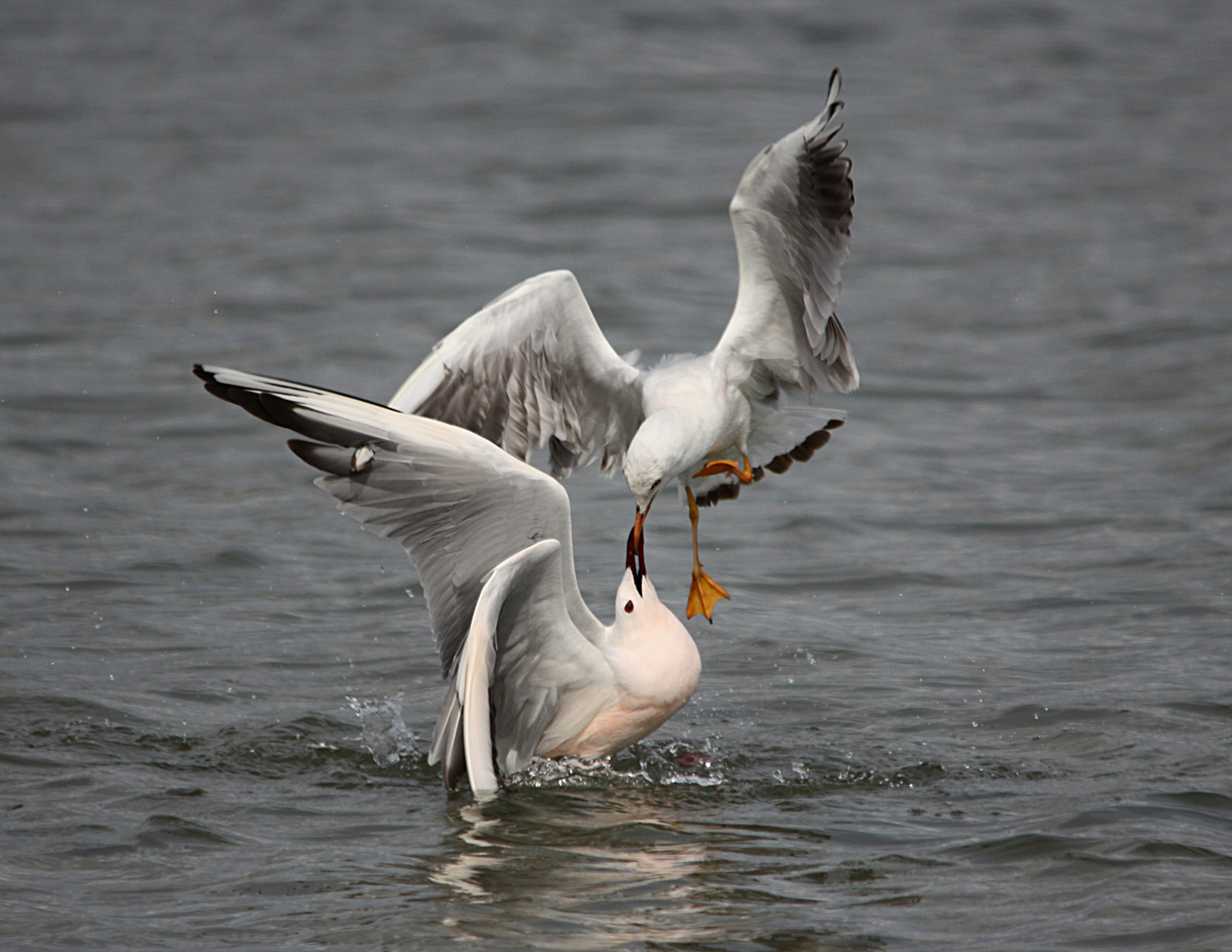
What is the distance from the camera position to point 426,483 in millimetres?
4762

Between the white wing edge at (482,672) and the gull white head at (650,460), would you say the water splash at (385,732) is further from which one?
the gull white head at (650,460)

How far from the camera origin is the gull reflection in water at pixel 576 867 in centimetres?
418

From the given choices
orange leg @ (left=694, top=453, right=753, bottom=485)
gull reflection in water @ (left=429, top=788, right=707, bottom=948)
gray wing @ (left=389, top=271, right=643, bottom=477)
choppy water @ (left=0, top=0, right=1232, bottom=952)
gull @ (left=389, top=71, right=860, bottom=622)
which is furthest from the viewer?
orange leg @ (left=694, top=453, right=753, bottom=485)

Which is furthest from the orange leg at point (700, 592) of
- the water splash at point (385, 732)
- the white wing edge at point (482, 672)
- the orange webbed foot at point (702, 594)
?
the white wing edge at point (482, 672)

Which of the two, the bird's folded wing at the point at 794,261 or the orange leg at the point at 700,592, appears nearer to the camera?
the bird's folded wing at the point at 794,261

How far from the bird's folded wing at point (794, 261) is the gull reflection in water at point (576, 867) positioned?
1.75 m

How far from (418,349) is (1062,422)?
169 inches

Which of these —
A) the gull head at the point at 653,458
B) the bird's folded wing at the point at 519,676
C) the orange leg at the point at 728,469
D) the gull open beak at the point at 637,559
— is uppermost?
the gull head at the point at 653,458

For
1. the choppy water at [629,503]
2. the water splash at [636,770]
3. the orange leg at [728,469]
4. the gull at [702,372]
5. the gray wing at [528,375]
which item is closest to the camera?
the choppy water at [629,503]

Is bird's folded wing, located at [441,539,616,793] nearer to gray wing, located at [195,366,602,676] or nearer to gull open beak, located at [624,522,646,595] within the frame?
gray wing, located at [195,366,602,676]

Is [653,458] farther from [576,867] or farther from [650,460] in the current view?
[576,867]

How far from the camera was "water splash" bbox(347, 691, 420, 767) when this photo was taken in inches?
216

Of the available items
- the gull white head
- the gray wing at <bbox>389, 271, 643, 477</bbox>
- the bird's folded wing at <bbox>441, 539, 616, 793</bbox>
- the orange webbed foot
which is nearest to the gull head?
the gull white head

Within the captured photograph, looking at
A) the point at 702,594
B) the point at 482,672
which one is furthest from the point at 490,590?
the point at 702,594
